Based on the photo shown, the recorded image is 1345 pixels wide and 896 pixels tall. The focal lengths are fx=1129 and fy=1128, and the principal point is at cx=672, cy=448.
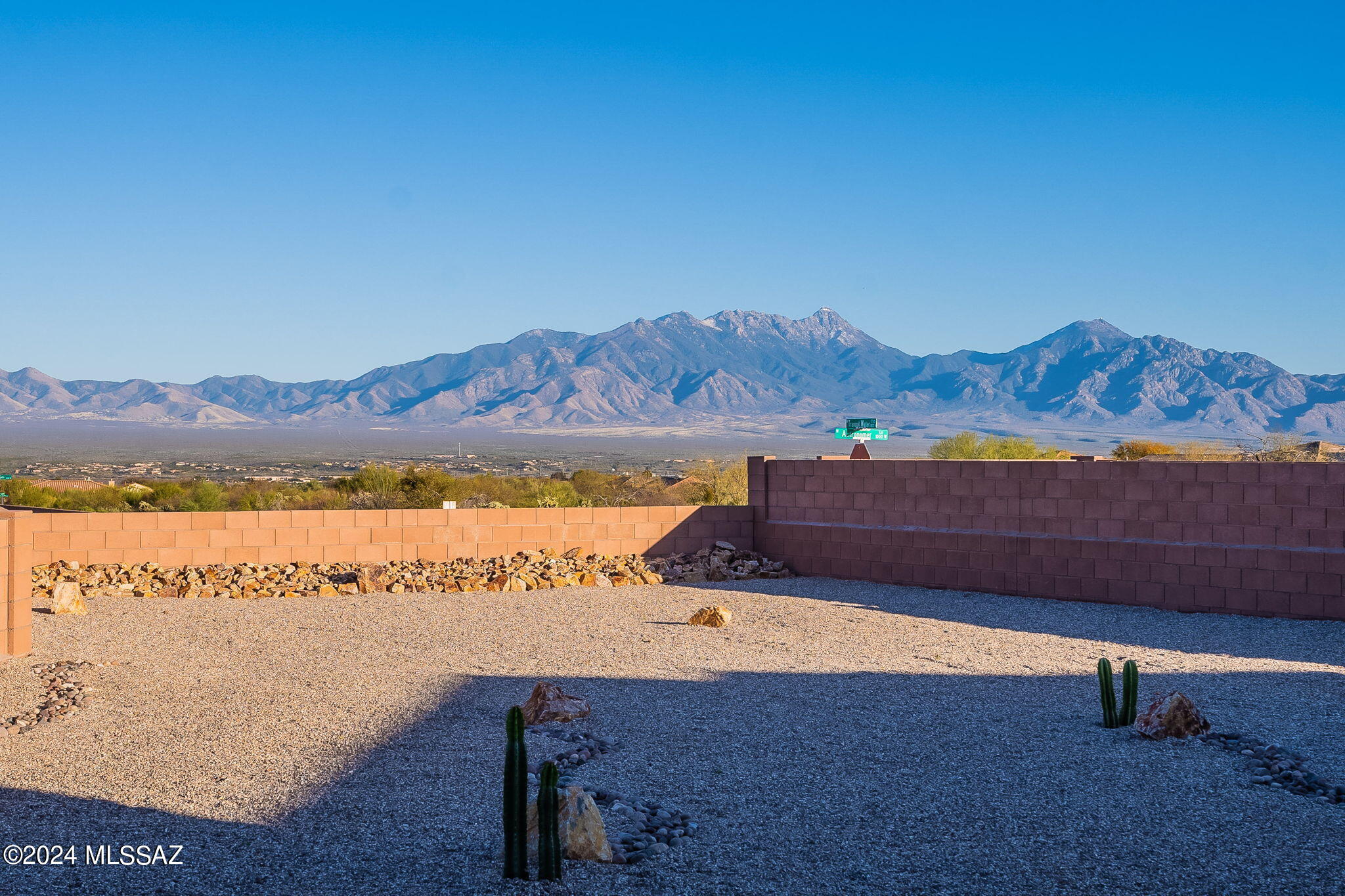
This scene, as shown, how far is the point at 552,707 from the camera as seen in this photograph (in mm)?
8453

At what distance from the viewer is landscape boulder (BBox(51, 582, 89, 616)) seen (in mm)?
13547

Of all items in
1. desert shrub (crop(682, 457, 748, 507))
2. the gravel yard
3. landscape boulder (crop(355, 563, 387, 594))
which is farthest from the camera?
desert shrub (crop(682, 457, 748, 507))

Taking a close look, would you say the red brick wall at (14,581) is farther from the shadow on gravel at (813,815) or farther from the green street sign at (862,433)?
the green street sign at (862,433)

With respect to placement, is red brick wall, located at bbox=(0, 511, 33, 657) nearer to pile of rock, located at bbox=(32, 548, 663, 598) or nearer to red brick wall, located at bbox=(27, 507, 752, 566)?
pile of rock, located at bbox=(32, 548, 663, 598)

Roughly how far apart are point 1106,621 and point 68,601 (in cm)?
1251

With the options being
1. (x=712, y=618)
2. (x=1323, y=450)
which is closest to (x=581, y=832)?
(x=712, y=618)

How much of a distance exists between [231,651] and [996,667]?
7.57 meters

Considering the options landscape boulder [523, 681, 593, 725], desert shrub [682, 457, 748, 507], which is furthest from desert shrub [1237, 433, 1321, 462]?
landscape boulder [523, 681, 593, 725]

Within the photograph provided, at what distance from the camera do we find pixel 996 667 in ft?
35.4

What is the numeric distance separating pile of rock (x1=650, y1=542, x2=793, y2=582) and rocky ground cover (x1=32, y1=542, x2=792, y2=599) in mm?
14

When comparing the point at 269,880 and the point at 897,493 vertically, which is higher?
the point at 897,493

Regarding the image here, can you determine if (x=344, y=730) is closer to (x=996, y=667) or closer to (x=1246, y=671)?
(x=996, y=667)

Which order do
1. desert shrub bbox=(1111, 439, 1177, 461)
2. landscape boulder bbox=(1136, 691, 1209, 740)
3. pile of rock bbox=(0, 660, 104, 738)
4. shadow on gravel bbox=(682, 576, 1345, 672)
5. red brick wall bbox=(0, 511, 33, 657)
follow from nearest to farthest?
landscape boulder bbox=(1136, 691, 1209, 740) < pile of rock bbox=(0, 660, 104, 738) < red brick wall bbox=(0, 511, 33, 657) < shadow on gravel bbox=(682, 576, 1345, 672) < desert shrub bbox=(1111, 439, 1177, 461)

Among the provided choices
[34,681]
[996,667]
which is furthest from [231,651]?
[996,667]
